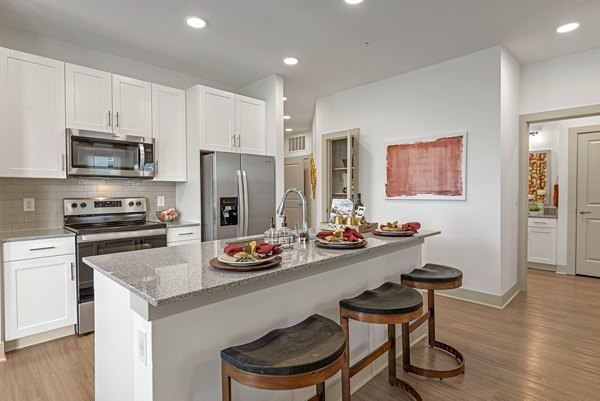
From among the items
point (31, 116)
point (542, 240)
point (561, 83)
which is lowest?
point (542, 240)

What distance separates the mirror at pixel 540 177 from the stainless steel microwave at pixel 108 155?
5828mm

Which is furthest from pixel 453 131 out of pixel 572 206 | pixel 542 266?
pixel 542 266

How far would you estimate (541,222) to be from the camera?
5156mm

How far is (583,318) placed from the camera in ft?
10.6

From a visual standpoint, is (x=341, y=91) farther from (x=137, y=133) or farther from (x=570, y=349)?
(x=570, y=349)

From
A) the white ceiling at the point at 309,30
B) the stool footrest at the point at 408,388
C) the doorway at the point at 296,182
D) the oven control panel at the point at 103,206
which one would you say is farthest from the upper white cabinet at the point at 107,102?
the doorway at the point at 296,182

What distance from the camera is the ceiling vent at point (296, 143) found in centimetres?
809

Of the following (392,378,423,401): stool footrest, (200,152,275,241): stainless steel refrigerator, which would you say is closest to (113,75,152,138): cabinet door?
(200,152,275,241): stainless steel refrigerator

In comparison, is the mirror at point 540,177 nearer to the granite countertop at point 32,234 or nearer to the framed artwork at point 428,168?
the framed artwork at point 428,168

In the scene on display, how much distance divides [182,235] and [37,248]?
1272 millimetres

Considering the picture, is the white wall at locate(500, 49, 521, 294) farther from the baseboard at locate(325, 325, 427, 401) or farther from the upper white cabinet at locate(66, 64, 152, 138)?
the upper white cabinet at locate(66, 64, 152, 138)

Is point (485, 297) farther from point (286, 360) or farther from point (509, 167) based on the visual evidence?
point (286, 360)

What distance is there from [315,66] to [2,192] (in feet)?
11.3

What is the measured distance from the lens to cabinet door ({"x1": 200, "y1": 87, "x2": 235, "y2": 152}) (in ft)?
12.4
